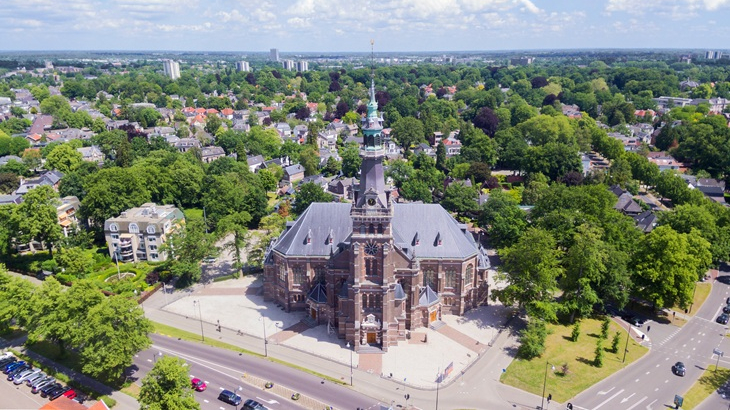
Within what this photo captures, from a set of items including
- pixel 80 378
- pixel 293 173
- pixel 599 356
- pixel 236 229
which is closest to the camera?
pixel 80 378

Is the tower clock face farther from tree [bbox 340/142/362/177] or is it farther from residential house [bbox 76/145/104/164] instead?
residential house [bbox 76/145/104/164]

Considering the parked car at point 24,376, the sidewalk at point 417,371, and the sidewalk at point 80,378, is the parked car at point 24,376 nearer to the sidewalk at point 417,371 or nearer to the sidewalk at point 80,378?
Answer: the sidewalk at point 80,378

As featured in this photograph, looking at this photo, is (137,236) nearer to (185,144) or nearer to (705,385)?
(185,144)

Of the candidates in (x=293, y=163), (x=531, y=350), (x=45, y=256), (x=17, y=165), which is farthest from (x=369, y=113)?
(x=17, y=165)

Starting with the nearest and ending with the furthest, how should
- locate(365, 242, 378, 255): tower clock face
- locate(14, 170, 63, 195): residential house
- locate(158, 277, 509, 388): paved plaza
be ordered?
locate(158, 277, 509, 388): paved plaza, locate(365, 242, 378, 255): tower clock face, locate(14, 170, 63, 195): residential house

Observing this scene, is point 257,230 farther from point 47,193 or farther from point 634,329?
point 634,329

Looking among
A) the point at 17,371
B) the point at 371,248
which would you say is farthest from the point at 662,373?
the point at 17,371

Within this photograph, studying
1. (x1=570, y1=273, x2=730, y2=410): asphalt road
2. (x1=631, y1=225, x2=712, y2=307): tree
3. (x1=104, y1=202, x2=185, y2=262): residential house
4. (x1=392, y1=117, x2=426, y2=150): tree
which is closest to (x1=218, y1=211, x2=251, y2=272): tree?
(x1=104, y1=202, x2=185, y2=262): residential house
